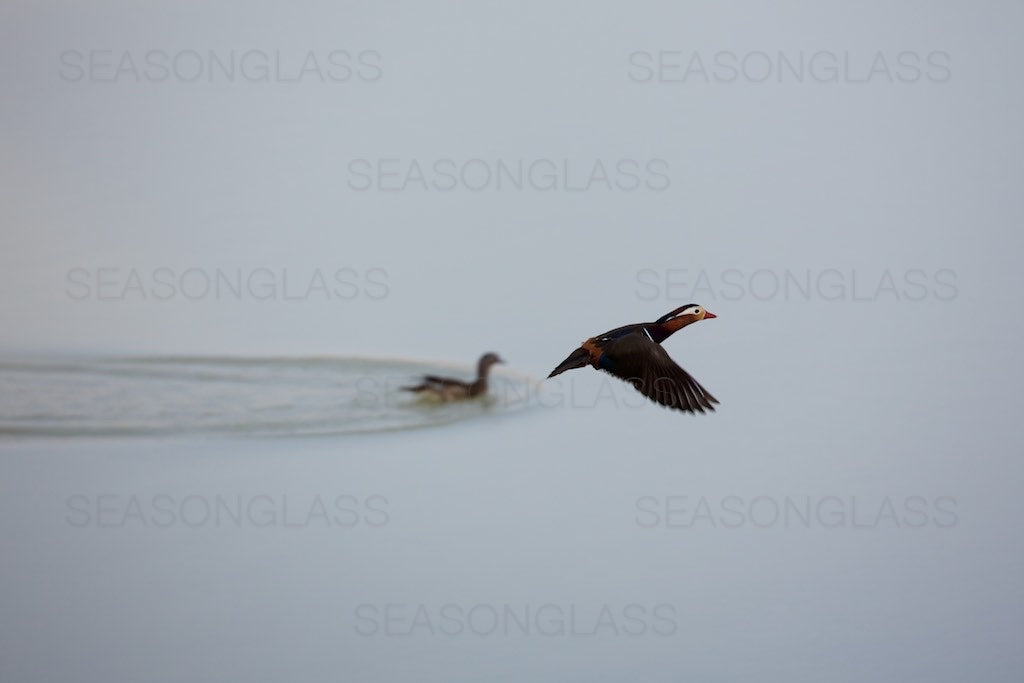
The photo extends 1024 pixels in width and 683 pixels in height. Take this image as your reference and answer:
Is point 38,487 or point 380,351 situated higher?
point 380,351

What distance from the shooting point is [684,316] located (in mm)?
2268

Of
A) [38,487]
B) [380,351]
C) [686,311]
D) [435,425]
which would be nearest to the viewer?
[686,311]

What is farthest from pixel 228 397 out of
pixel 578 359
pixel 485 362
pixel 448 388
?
pixel 578 359

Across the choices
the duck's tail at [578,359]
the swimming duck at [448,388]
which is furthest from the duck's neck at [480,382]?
the duck's tail at [578,359]

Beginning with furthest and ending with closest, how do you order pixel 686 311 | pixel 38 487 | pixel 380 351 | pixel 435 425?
pixel 380 351
pixel 435 425
pixel 38 487
pixel 686 311

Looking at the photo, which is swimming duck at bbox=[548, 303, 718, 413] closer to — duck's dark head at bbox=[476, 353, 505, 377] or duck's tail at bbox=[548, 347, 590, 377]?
duck's tail at bbox=[548, 347, 590, 377]

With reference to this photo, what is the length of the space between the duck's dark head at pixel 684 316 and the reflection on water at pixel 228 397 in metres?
2.05

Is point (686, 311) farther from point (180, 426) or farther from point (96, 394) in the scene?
point (96, 394)

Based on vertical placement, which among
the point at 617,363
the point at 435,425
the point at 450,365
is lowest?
the point at 617,363

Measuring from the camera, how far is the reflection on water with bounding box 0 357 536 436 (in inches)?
168

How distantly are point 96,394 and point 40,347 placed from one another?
0.41 meters

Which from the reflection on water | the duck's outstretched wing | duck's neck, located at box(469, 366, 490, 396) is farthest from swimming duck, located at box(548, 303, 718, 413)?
duck's neck, located at box(469, 366, 490, 396)

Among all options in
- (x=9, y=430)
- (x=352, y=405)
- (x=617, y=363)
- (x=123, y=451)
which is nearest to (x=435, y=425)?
(x=352, y=405)

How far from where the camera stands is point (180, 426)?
4277 mm
